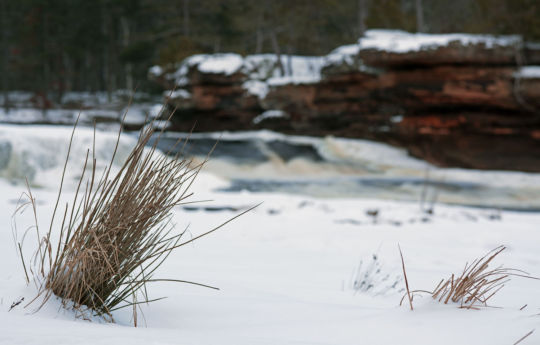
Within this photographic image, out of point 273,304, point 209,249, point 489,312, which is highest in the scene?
point 489,312

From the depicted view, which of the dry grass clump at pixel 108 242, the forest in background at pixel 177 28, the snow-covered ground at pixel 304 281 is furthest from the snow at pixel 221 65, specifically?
the dry grass clump at pixel 108 242

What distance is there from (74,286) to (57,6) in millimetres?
27681

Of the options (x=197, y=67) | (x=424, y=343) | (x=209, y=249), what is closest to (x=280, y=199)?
(x=209, y=249)

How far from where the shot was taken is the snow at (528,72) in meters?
10.8

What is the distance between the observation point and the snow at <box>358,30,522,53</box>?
432 inches

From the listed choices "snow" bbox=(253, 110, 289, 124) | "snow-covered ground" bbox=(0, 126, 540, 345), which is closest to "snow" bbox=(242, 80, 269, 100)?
"snow" bbox=(253, 110, 289, 124)

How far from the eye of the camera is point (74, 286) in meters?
1.35

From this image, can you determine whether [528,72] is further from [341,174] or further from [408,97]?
[341,174]

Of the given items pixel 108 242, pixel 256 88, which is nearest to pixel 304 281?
pixel 108 242

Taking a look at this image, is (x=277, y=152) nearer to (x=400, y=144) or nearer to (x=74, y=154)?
(x=400, y=144)

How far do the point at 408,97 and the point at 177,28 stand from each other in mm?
15037

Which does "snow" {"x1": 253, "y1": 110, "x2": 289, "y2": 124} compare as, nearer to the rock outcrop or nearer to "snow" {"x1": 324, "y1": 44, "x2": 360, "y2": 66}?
the rock outcrop

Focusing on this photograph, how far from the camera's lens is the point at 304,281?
97.3 inches

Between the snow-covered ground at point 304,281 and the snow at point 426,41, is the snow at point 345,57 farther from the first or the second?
the snow-covered ground at point 304,281
